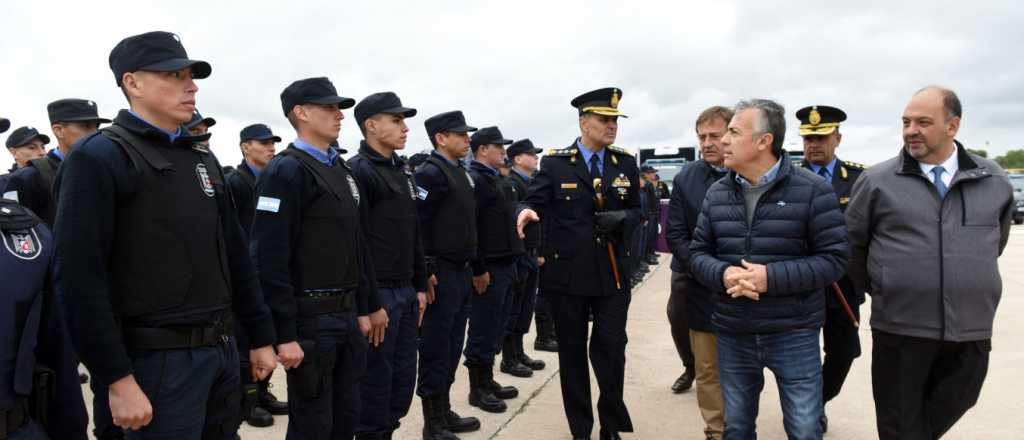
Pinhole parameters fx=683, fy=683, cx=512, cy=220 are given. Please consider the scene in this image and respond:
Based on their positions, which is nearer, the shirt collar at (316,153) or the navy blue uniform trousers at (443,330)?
the shirt collar at (316,153)

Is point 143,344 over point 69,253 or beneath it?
beneath

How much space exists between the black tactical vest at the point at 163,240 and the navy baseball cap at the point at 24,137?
5.75 metres

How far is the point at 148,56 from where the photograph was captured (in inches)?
91.8

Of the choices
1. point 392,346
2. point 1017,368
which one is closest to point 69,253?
point 392,346

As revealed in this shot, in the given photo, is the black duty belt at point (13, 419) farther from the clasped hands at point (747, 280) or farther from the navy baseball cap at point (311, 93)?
the clasped hands at point (747, 280)

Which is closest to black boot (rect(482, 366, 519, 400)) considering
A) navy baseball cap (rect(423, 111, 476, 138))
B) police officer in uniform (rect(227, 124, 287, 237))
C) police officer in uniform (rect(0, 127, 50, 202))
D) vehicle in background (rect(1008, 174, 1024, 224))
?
navy baseball cap (rect(423, 111, 476, 138))

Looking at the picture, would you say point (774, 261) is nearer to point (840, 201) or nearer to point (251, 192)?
point (840, 201)

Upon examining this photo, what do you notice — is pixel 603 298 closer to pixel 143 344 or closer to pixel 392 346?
pixel 392 346

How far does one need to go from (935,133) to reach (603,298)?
6.58 ft

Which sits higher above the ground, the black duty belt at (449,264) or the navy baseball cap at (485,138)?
the navy baseball cap at (485,138)

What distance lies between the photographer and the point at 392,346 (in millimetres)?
3869

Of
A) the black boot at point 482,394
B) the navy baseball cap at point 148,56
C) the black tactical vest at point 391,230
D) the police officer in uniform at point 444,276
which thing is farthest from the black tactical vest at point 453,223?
the navy baseball cap at point 148,56

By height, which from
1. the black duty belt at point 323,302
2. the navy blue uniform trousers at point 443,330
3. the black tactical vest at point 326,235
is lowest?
the navy blue uniform trousers at point 443,330

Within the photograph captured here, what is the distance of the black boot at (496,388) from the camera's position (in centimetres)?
533
